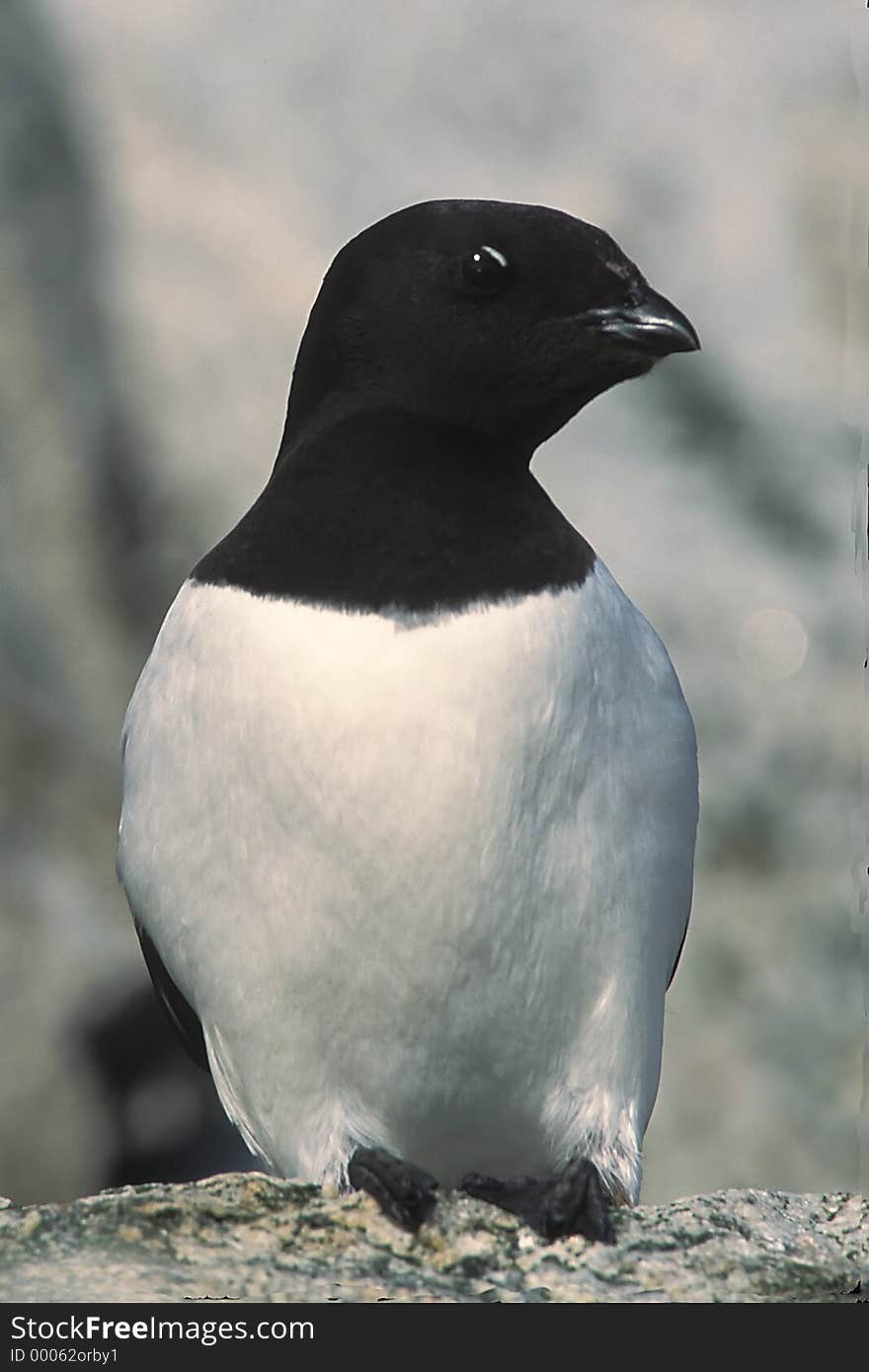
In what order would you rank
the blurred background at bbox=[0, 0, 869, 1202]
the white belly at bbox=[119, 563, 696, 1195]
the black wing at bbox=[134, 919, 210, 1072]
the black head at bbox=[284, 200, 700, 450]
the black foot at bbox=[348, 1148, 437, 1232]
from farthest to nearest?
the blurred background at bbox=[0, 0, 869, 1202], the black wing at bbox=[134, 919, 210, 1072], the black head at bbox=[284, 200, 700, 450], the white belly at bbox=[119, 563, 696, 1195], the black foot at bbox=[348, 1148, 437, 1232]

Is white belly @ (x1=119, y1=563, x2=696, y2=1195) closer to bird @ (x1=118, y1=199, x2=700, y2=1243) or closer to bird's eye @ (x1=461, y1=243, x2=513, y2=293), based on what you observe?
bird @ (x1=118, y1=199, x2=700, y2=1243)

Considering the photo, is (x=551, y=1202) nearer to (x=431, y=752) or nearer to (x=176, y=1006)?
(x=431, y=752)

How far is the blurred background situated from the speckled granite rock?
2.84 m

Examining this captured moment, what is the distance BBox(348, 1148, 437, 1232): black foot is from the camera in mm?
3043

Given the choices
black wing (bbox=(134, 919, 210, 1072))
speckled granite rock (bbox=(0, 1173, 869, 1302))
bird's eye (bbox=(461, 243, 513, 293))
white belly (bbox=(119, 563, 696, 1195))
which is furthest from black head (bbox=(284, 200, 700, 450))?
speckled granite rock (bbox=(0, 1173, 869, 1302))

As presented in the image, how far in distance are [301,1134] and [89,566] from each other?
13.0 feet

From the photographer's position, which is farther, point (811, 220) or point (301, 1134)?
point (811, 220)

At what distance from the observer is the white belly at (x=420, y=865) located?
132 inches

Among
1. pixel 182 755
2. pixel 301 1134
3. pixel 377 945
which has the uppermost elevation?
pixel 182 755

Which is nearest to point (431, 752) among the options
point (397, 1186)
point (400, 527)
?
point (400, 527)

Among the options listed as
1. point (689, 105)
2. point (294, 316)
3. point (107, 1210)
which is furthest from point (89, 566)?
point (107, 1210)

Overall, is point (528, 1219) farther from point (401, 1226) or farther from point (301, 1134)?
point (301, 1134)
